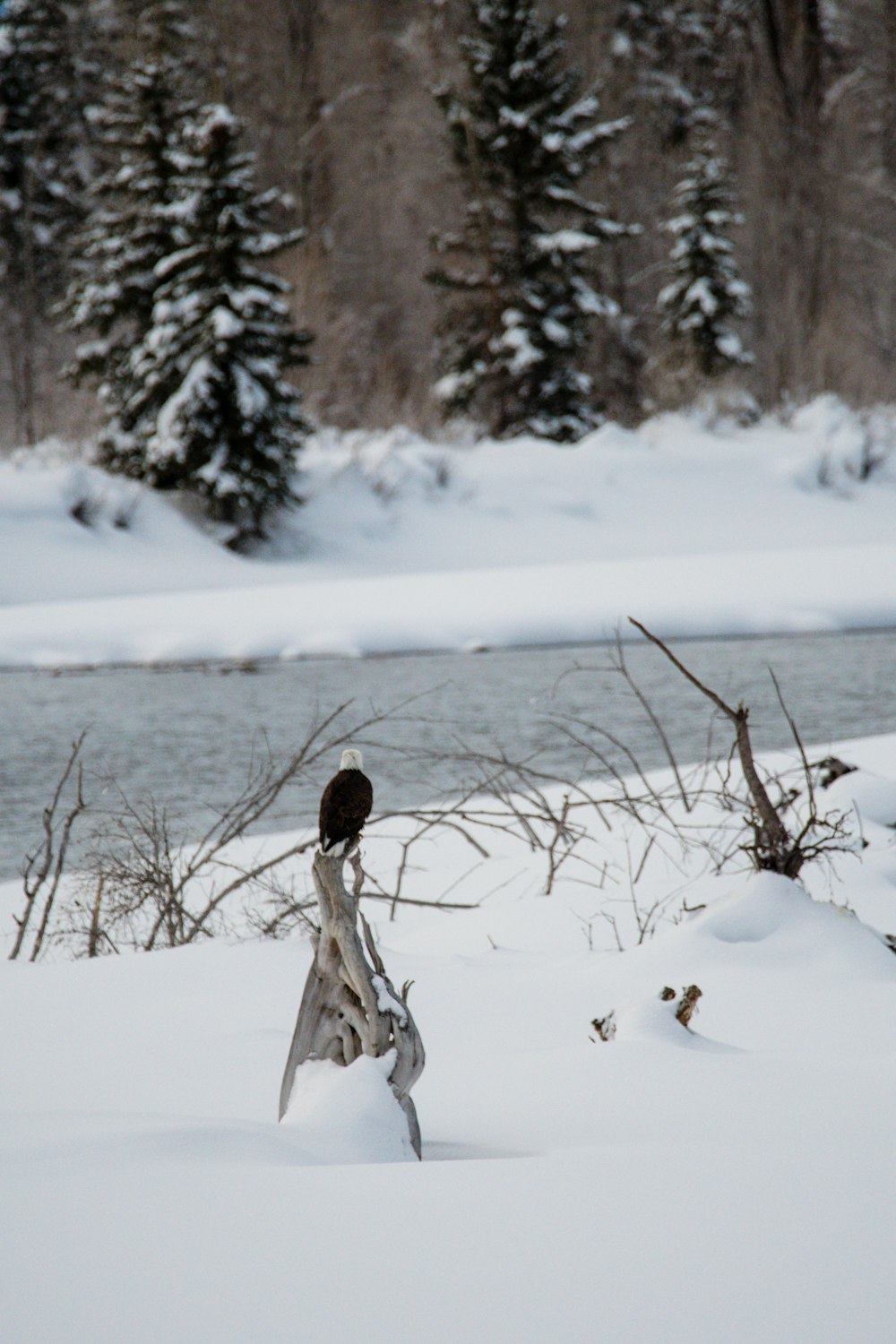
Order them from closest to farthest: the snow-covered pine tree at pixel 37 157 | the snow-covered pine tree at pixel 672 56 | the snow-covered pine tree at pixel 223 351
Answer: the snow-covered pine tree at pixel 223 351 < the snow-covered pine tree at pixel 37 157 < the snow-covered pine tree at pixel 672 56

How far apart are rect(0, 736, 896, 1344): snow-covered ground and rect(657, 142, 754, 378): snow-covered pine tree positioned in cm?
2407

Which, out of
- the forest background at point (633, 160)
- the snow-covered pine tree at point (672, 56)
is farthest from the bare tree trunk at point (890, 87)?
the snow-covered pine tree at point (672, 56)

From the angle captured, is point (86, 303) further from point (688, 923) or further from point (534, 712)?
point (688, 923)

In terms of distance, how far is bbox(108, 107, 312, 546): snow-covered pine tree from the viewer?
56.9 feet

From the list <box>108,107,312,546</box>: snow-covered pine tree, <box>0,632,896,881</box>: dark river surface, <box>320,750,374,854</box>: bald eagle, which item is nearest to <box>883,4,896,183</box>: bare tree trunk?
<box>108,107,312,546</box>: snow-covered pine tree

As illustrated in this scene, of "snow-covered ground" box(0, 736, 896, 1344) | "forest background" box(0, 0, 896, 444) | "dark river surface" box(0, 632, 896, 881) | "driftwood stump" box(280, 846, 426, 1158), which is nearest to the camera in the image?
"snow-covered ground" box(0, 736, 896, 1344)

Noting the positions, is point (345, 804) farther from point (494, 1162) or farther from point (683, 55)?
point (683, 55)

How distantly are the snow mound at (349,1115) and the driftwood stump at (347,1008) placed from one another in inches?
0.7

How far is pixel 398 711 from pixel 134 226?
1236cm

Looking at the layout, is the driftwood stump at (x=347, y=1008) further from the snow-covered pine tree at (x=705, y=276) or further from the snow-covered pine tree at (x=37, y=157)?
the snow-covered pine tree at (x=37, y=157)

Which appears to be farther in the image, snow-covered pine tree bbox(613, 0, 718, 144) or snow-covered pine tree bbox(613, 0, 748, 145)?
snow-covered pine tree bbox(613, 0, 748, 145)

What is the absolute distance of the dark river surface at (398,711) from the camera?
7.25 m

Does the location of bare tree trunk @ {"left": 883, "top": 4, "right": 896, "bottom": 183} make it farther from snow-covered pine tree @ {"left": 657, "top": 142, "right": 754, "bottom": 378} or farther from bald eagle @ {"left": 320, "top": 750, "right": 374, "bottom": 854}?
bald eagle @ {"left": 320, "top": 750, "right": 374, "bottom": 854}

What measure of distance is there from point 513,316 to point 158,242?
7.08m
